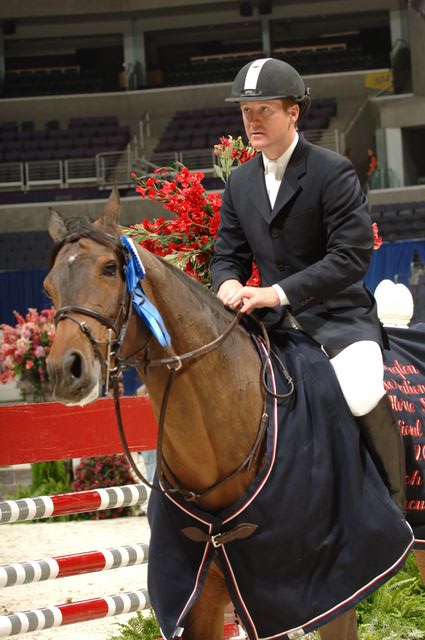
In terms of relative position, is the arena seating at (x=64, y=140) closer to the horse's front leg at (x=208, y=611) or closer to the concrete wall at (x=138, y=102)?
the concrete wall at (x=138, y=102)

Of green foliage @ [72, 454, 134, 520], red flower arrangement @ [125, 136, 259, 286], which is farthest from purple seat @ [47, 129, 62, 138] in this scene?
red flower arrangement @ [125, 136, 259, 286]

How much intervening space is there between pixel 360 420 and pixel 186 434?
50 centimetres

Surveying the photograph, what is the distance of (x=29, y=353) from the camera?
8492 mm

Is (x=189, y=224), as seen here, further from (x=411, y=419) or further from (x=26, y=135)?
(x=26, y=135)

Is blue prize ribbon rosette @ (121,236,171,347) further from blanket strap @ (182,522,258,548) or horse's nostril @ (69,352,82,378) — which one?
blanket strap @ (182,522,258,548)

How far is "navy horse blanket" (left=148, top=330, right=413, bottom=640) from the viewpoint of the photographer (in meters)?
2.38

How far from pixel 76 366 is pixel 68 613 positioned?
1681 millimetres

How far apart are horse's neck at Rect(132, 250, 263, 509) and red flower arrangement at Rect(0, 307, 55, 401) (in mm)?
6063

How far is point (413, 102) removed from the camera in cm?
2023

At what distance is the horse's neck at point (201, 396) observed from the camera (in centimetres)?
232

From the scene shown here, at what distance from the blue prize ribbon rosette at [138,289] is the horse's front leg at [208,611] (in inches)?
26.7

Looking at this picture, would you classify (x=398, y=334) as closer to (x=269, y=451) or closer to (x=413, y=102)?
(x=269, y=451)

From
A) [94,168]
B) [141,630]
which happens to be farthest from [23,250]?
[141,630]

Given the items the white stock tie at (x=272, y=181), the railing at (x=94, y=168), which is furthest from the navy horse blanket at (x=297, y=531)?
the railing at (x=94, y=168)
